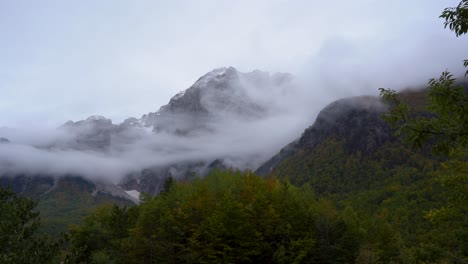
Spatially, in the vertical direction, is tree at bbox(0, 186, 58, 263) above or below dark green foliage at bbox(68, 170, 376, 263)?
above

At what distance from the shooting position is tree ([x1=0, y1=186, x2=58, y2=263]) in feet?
Answer: 65.4

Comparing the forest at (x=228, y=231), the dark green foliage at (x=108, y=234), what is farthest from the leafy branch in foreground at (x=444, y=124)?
the dark green foliage at (x=108, y=234)

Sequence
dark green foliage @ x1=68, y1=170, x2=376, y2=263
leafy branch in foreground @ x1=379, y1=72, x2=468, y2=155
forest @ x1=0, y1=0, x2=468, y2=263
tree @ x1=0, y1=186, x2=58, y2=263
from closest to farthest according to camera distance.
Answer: leafy branch in foreground @ x1=379, y1=72, x2=468, y2=155 < tree @ x1=0, y1=186, x2=58, y2=263 < forest @ x1=0, y1=0, x2=468, y2=263 < dark green foliage @ x1=68, y1=170, x2=376, y2=263

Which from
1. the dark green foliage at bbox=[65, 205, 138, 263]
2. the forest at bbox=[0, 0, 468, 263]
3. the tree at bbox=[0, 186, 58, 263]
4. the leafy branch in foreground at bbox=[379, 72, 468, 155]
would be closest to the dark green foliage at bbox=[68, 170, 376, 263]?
the forest at bbox=[0, 0, 468, 263]

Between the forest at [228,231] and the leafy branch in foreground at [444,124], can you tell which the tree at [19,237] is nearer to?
the forest at [228,231]

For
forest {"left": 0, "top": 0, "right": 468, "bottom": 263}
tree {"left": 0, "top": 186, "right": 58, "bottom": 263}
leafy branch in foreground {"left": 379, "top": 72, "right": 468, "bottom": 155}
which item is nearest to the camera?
leafy branch in foreground {"left": 379, "top": 72, "right": 468, "bottom": 155}

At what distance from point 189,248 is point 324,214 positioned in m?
21.8

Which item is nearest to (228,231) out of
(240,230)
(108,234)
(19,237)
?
(240,230)

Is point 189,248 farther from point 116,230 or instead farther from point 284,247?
point 116,230

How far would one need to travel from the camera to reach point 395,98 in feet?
31.6

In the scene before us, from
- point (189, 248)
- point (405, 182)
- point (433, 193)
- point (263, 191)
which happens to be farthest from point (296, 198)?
point (405, 182)

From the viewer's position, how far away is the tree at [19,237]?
19.9m

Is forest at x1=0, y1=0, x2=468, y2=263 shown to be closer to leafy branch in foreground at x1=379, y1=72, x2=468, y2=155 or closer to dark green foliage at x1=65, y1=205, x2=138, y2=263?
dark green foliage at x1=65, y1=205, x2=138, y2=263

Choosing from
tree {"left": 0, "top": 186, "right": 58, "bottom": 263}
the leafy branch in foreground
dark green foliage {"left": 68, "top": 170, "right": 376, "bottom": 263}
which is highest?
the leafy branch in foreground
